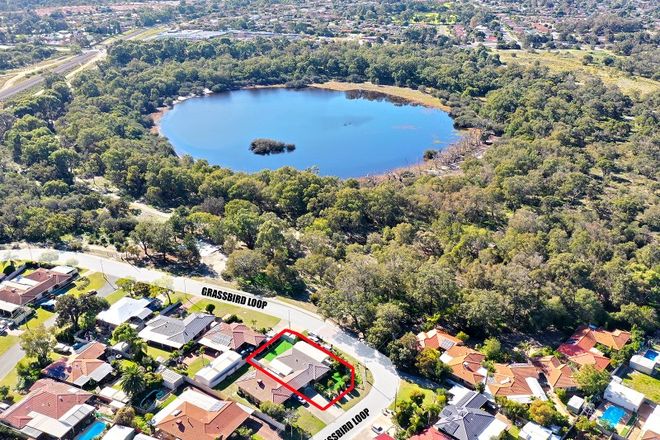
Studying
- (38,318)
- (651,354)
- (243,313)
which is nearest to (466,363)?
(651,354)

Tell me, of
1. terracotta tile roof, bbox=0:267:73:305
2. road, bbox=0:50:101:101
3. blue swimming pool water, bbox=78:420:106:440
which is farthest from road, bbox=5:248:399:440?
road, bbox=0:50:101:101

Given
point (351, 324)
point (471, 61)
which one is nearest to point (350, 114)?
point (471, 61)

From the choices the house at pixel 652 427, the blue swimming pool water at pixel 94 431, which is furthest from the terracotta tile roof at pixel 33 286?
the house at pixel 652 427

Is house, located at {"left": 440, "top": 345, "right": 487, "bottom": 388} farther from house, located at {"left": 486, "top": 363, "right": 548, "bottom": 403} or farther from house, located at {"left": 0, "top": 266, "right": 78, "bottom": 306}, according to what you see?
house, located at {"left": 0, "top": 266, "right": 78, "bottom": 306}

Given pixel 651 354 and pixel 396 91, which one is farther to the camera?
pixel 396 91

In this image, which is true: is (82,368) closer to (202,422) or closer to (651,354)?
(202,422)

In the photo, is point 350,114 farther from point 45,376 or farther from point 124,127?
point 45,376
